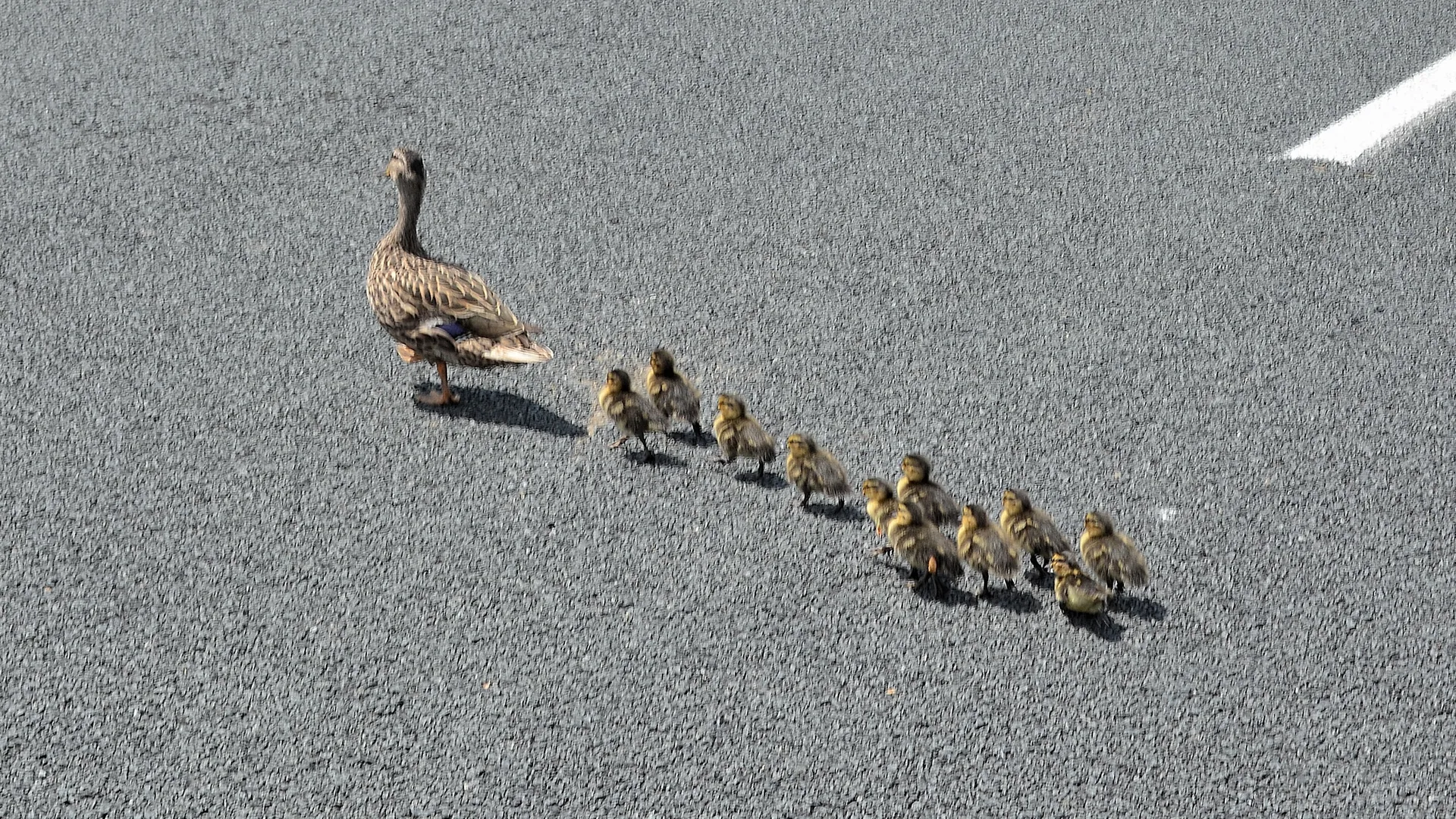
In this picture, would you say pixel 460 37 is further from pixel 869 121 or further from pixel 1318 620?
pixel 1318 620

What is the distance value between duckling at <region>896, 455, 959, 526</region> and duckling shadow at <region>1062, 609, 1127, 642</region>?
1.80 feet

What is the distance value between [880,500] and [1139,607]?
3.20 ft

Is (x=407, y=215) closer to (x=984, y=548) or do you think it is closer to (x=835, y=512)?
(x=835, y=512)

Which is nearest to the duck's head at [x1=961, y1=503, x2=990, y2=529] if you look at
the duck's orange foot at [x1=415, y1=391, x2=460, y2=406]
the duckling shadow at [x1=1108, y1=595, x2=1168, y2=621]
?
the duckling shadow at [x1=1108, y1=595, x2=1168, y2=621]

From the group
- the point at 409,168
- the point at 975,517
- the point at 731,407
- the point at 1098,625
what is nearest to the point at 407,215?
the point at 409,168

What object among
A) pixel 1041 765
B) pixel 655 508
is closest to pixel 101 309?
pixel 655 508

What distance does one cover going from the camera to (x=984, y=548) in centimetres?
528

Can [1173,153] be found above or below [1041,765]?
above

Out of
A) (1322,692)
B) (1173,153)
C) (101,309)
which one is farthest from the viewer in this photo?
(1173,153)

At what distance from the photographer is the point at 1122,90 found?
8523 millimetres

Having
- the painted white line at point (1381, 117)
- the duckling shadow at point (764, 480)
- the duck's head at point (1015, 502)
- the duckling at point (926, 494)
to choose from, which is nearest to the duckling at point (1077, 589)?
the duck's head at point (1015, 502)

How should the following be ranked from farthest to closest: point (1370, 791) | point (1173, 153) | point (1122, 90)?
point (1122, 90)
point (1173, 153)
point (1370, 791)

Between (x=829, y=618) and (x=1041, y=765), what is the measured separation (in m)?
0.91

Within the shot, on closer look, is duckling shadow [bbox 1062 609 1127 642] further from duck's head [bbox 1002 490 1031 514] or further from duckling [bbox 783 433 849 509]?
duckling [bbox 783 433 849 509]
